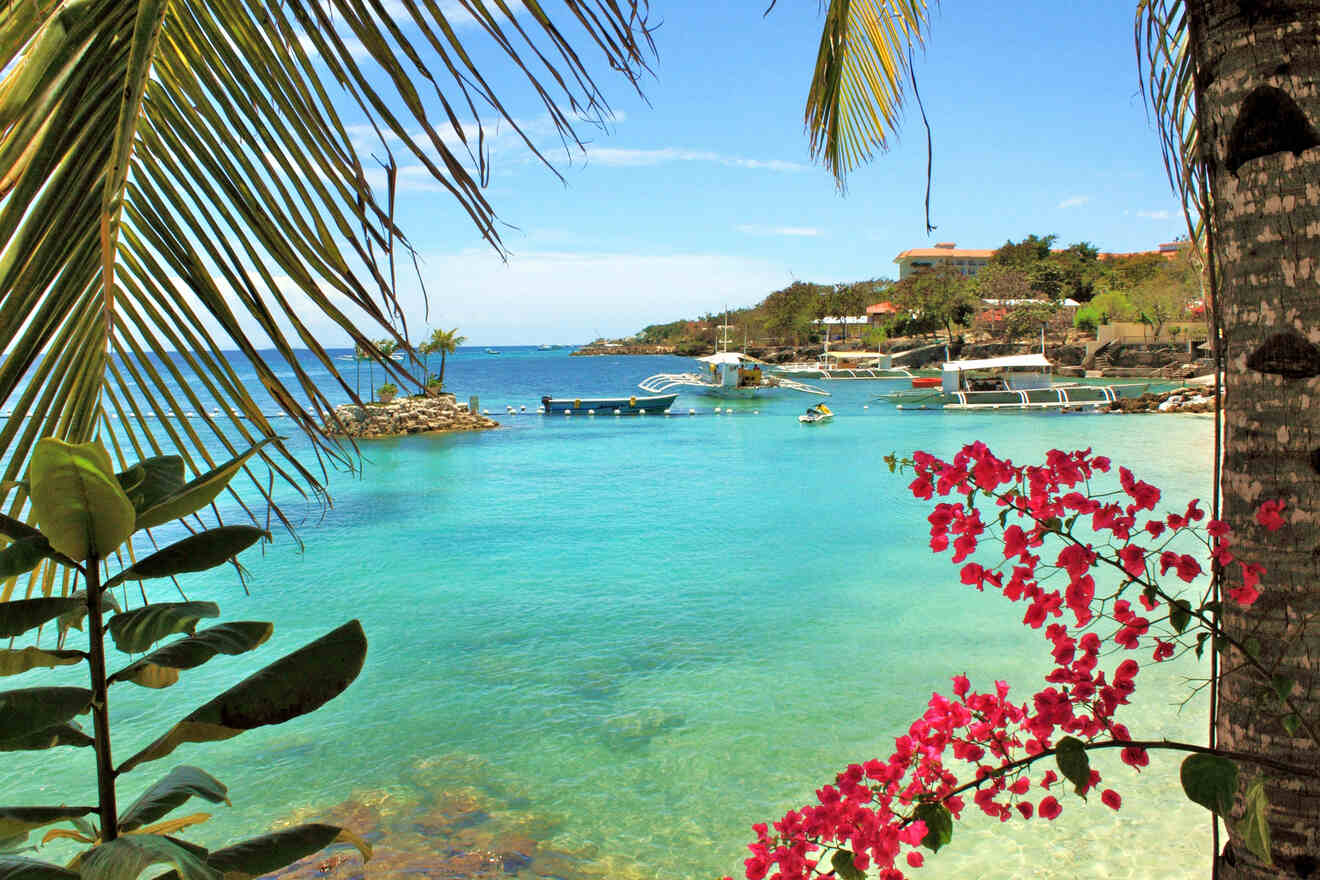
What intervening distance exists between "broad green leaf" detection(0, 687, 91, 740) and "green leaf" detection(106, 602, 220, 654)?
6 centimetres

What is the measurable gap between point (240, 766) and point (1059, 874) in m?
4.66

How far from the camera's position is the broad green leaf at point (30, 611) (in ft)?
2.72

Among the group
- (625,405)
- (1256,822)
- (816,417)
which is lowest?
(816,417)

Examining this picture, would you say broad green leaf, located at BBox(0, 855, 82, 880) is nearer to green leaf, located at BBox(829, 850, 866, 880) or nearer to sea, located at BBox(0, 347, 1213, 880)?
sea, located at BBox(0, 347, 1213, 880)

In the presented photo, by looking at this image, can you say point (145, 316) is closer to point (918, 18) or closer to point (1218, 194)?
point (1218, 194)

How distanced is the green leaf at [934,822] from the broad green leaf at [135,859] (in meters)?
1.26

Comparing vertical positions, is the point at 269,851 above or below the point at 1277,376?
below

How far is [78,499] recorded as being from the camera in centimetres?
75

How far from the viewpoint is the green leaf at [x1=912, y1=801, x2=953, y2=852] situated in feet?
5.14

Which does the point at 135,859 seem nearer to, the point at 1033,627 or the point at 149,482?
the point at 149,482

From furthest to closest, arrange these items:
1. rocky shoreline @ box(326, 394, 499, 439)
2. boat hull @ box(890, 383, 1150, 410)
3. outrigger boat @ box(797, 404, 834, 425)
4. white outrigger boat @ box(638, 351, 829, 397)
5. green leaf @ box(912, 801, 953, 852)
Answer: white outrigger boat @ box(638, 351, 829, 397) < boat hull @ box(890, 383, 1150, 410) < outrigger boat @ box(797, 404, 834, 425) < rocky shoreline @ box(326, 394, 499, 439) < green leaf @ box(912, 801, 953, 852)

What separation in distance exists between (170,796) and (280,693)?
0.74ft

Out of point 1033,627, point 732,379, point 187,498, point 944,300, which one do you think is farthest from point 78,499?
point 944,300

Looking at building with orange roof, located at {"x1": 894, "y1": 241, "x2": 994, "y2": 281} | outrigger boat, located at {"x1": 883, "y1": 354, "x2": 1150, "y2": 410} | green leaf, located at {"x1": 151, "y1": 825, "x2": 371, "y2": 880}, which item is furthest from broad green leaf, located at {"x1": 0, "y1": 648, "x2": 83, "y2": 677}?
building with orange roof, located at {"x1": 894, "y1": 241, "x2": 994, "y2": 281}
